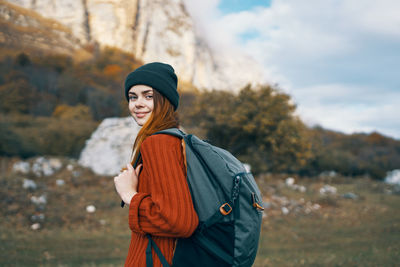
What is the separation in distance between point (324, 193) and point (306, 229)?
215 inches

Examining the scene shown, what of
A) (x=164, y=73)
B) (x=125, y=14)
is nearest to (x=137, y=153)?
(x=164, y=73)

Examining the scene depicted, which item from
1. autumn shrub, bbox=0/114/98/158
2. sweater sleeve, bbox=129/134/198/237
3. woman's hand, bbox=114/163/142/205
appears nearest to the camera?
sweater sleeve, bbox=129/134/198/237

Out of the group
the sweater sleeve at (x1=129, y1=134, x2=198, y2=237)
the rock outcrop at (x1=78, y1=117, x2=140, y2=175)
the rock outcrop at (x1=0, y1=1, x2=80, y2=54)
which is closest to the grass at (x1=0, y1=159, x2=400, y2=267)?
the rock outcrop at (x1=78, y1=117, x2=140, y2=175)

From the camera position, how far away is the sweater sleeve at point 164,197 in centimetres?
152

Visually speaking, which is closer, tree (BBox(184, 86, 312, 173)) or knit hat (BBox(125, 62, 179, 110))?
knit hat (BBox(125, 62, 179, 110))

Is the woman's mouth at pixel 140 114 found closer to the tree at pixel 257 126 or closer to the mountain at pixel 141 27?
the tree at pixel 257 126

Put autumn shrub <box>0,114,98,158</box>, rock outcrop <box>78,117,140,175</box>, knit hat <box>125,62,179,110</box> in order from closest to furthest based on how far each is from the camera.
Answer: knit hat <box>125,62,179,110</box> < rock outcrop <box>78,117,140,175</box> < autumn shrub <box>0,114,98,158</box>

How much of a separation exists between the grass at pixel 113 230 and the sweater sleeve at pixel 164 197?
5081 millimetres

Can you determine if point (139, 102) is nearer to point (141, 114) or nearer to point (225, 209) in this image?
point (141, 114)

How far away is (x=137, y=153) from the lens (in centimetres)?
183

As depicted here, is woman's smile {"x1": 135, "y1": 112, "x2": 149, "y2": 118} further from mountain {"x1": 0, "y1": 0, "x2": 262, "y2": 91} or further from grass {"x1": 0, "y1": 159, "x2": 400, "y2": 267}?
mountain {"x1": 0, "y1": 0, "x2": 262, "y2": 91}

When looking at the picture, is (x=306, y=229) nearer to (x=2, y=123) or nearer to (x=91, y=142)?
(x=91, y=142)

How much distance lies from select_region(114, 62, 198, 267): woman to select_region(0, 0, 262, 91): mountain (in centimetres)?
6588

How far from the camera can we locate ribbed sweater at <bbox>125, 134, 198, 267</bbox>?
152cm
